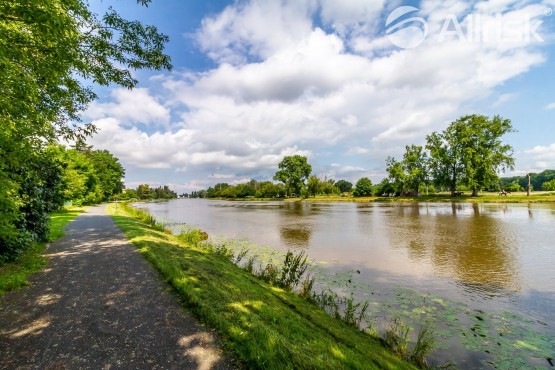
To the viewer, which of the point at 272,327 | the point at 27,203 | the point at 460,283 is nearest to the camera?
the point at 272,327

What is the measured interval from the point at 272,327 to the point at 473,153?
229 feet

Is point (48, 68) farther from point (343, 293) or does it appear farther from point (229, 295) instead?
point (343, 293)

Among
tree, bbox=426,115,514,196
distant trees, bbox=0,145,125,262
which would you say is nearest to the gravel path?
distant trees, bbox=0,145,125,262

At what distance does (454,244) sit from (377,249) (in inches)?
207

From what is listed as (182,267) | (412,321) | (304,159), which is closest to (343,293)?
(412,321)

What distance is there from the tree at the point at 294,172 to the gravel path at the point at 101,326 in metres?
103

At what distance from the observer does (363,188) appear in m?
105

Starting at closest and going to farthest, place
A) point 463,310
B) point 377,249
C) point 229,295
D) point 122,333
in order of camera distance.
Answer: point 122,333 → point 229,295 → point 463,310 → point 377,249

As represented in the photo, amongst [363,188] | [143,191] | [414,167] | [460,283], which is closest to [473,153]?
[414,167]

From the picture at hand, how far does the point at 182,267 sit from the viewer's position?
9312 mm

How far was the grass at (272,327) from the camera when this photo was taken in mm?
4520

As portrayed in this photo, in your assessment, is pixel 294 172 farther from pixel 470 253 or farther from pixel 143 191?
pixel 143 191

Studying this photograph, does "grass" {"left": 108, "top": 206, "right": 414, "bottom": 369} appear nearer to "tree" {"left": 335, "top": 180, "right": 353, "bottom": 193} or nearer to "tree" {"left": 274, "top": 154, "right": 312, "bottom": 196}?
"tree" {"left": 274, "top": 154, "right": 312, "bottom": 196}

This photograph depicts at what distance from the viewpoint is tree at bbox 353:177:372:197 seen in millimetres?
103875
